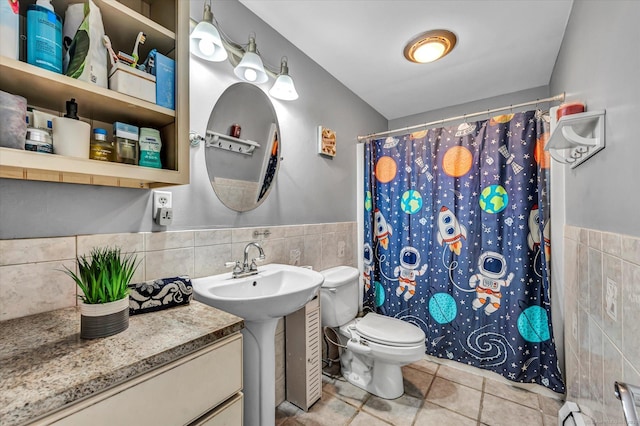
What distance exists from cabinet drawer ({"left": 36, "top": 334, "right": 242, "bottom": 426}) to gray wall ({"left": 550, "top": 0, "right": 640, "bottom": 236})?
122cm

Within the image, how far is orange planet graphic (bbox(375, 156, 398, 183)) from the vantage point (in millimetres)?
2270

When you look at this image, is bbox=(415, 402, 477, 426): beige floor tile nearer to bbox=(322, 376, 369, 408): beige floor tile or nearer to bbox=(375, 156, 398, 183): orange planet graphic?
bbox=(322, 376, 369, 408): beige floor tile

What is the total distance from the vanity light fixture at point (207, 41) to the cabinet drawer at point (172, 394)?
4.10 ft

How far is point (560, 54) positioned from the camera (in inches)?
67.8

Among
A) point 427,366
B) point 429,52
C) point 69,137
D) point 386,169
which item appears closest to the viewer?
point 69,137

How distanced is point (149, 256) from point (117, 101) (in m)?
0.58

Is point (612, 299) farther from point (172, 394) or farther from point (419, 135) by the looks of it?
point (419, 135)

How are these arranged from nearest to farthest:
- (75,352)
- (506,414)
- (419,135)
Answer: (75,352), (506,414), (419,135)

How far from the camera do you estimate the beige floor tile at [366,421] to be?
1438 mm

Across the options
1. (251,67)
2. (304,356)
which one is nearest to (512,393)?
(304,356)

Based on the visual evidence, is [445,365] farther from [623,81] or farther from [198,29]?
[198,29]

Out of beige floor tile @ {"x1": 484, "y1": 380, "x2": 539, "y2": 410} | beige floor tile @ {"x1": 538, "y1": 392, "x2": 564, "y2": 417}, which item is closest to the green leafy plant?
beige floor tile @ {"x1": 484, "y1": 380, "x2": 539, "y2": 410}

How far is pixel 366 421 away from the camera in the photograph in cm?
146

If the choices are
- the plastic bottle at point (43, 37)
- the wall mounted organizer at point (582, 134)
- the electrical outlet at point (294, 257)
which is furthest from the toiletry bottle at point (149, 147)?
the wall mounted organizer at point (582, 134)
